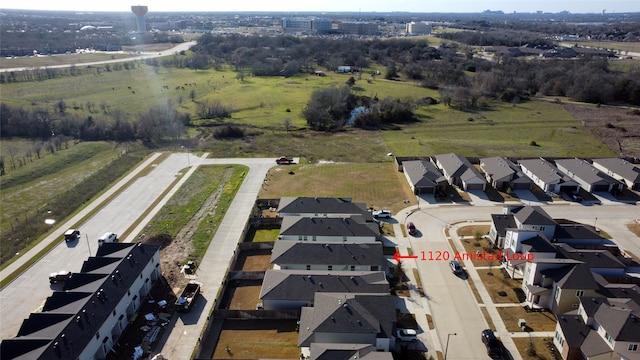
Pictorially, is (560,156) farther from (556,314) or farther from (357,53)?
(357,53)

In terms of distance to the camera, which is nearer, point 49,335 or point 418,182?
point 49,335

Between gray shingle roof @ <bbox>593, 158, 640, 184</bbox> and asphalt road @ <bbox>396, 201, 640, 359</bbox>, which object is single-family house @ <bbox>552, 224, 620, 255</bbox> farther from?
gray shingle roof @ <bbox>593, 158, 640, 184</bbox>

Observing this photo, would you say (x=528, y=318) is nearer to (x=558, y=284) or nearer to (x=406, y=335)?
(x=558, y=284)

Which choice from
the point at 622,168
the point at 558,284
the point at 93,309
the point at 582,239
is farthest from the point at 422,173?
the point at 93,309

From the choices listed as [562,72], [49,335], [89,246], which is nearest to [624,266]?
[49,335]

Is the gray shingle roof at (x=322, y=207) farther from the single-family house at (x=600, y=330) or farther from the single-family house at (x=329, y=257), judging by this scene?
the single-family house at (x=600, y=330)


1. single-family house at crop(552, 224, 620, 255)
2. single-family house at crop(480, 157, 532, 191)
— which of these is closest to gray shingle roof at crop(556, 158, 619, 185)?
single-family house at crop(480, 157, 532, 191)

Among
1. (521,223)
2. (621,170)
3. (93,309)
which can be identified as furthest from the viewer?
(621,170)
